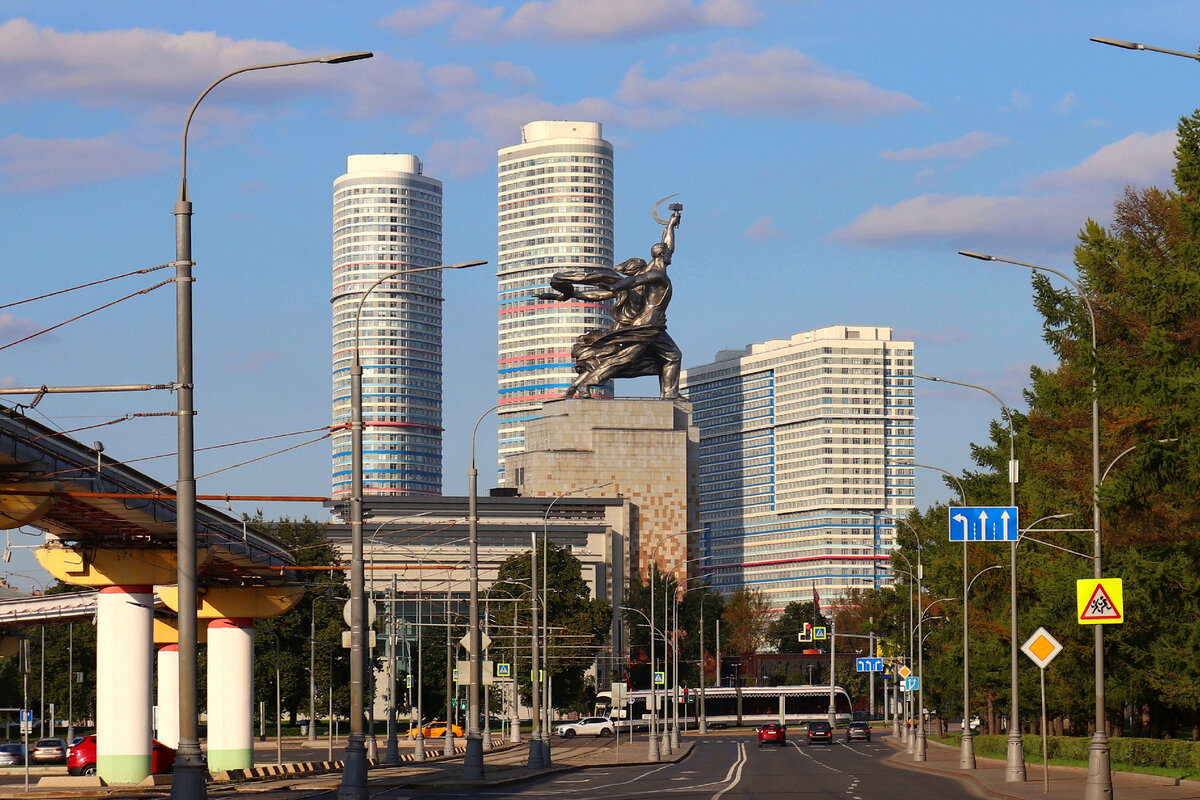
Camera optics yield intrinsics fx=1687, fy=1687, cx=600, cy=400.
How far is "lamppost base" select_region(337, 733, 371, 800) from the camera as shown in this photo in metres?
27.2

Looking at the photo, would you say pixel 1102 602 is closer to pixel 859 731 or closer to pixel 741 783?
pixel 741 783

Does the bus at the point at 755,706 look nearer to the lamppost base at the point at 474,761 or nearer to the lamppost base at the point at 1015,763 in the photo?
the lamppost base at the point at 1015,763

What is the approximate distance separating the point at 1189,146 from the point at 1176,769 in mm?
18413

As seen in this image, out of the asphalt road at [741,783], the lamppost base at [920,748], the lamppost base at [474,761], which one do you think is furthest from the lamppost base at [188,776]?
the lamppost base at [920,748]

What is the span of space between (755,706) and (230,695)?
87927 millimetres

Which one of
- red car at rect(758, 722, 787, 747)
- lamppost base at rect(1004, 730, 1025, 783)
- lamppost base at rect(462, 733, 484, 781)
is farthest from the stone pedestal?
lamppost base at rect(462, 733, 484, 781)

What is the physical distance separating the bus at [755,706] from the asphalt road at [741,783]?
2598 inches

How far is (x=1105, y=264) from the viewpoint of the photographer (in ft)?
147

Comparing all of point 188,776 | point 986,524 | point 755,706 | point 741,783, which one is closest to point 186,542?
point 188,776

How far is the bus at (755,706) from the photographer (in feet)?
428

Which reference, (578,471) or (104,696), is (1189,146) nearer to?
(104,696)

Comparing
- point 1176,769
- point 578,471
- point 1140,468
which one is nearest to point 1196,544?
point 1140,468

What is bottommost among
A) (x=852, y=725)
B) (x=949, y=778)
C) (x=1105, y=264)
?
(x=852, y=725)

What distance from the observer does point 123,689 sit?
40.8 meters
